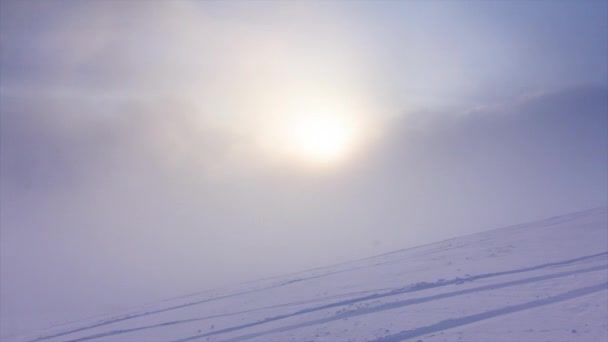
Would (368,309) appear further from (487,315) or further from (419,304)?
(487,315)

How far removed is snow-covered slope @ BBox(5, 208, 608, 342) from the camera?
6438mm

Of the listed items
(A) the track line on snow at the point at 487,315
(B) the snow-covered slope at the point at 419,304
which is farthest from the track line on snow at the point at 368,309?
(A) the track line on snow at the point at 487,315

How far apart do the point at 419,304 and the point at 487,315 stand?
1343 millimetres

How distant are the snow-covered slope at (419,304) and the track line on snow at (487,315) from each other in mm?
13

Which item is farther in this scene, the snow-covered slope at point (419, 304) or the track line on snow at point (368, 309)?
the track line on snow at point (368, 309)

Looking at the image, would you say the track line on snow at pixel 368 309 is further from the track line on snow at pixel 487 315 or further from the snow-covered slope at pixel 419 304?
the track line on snow at pixel 487 315

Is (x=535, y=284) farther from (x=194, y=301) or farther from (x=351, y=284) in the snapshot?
(x=194, y=301)

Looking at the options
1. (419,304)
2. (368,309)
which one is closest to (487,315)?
(419,304)

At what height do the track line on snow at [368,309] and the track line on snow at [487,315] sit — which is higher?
the track line on snow at [368,309]

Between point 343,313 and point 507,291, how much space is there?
2631 millimetres

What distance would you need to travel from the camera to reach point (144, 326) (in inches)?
395

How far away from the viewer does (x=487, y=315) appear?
688 centimetres

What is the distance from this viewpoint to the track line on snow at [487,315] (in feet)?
21.2

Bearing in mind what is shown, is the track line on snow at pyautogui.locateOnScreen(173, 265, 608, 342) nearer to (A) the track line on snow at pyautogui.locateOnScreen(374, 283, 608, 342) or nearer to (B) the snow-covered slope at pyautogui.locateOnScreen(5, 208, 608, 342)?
(B) the snow-covered slope at pyautogui.locateOnScreen(5, 208, 608, 342)
